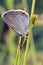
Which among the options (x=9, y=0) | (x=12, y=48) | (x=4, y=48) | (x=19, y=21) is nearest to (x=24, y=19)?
(x=19, y=21)

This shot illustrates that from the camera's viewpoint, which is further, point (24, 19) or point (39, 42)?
point (39, 42)

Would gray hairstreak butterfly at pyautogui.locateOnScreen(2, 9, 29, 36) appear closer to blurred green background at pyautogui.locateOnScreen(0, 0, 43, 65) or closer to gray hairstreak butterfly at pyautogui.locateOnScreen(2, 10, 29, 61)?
gray hairstreak butterfly at pyautogui.locateOnScreen(2, 10, 29, 61)

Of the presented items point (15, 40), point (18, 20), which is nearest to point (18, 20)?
point (18, 20)

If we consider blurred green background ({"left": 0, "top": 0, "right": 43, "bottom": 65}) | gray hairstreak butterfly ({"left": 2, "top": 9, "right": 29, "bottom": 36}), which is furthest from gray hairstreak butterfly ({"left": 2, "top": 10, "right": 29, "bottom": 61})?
blurred green background ({"left": 0, "top": 0, "right": 43, "bottom": 65})

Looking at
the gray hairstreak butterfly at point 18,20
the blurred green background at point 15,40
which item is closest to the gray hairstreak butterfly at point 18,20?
the gray hairstreak butterfly at point 18,20

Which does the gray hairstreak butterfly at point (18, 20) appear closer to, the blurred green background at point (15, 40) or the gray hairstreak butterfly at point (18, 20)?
the gray hairstreak butterfly at point (18, 20)

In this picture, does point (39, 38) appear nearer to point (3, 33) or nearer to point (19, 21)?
point (3, 33)

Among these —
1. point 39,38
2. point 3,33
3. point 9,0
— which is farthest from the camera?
point 39,38

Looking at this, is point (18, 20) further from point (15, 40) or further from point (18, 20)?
point (15, 40)
